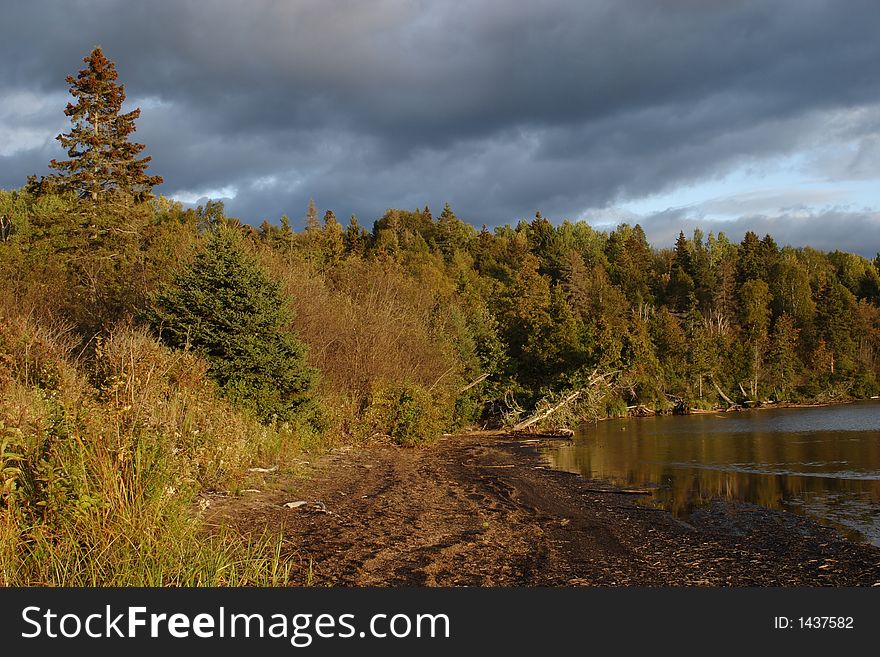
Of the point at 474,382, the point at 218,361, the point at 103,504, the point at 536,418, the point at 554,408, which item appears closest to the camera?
the point at 103,504

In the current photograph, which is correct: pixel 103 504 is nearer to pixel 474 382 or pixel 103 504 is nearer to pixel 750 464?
pixel 750 464

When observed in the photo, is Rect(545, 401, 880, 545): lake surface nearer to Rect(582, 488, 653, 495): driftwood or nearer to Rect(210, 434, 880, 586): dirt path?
Rect(582, 488, 653, 495): driftwood

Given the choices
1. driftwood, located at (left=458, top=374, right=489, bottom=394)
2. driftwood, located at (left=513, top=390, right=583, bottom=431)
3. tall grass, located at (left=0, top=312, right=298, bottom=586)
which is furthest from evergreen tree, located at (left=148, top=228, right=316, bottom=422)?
driftwood, located at (left=513, top=390, right=583, bottom=431)

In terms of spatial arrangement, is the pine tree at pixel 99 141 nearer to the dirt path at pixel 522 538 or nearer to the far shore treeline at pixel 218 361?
the far shore treeline at pixel 218 361

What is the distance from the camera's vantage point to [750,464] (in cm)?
2088

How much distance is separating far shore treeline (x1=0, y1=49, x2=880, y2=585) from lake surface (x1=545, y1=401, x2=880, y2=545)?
18.4 feet

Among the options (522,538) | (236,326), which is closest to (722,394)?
(236,326)

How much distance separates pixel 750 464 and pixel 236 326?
15.6 m

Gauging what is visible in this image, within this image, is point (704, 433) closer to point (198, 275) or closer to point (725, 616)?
point (198, 275)

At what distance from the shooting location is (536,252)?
4227 inches

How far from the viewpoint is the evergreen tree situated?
18188 mm

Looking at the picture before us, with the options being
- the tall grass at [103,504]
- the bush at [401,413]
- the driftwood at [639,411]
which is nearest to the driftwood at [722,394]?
the driftwood at [639,411]

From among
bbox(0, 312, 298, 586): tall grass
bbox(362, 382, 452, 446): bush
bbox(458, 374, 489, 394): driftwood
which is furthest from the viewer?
bbox(458, 374, 489, 394): driftwood

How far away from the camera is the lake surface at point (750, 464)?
1403 centimetres
